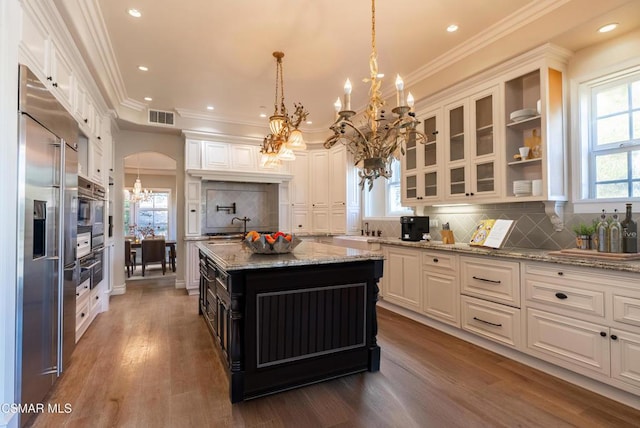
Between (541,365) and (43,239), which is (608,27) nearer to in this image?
(541,365)

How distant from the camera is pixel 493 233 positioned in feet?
10.1

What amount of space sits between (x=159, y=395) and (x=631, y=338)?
321 centimetres

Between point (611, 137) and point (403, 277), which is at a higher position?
point (611, 137)

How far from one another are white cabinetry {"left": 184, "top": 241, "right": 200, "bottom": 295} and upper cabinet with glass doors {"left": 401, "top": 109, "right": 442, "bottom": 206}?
3.53 m

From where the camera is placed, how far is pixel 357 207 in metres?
5.96

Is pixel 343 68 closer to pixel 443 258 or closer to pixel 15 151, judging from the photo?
pixel 443 258

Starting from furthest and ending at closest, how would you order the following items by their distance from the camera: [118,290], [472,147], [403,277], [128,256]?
1. [128,256]
2. [118,290]
3. [403,277]
4. [472,147]

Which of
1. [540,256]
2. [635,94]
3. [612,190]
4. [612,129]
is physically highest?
[635,94]

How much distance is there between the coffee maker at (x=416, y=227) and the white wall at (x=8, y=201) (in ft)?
11.7

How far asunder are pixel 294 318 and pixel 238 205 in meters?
4.33

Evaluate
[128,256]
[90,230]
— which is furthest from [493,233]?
[128,256]

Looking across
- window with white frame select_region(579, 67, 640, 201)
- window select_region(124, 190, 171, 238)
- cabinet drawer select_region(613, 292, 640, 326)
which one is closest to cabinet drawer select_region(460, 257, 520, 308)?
cabinet drawer select_region(613, 292, 640, 326)

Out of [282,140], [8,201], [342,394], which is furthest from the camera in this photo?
[282,140]

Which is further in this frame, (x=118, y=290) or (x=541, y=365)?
(x=118, y=290)
